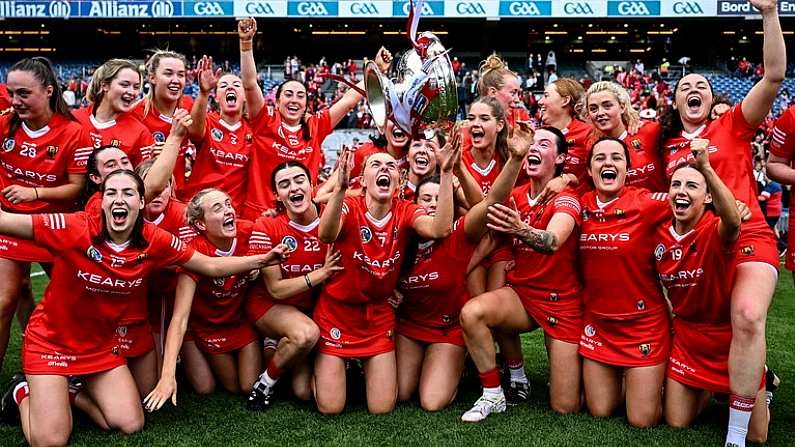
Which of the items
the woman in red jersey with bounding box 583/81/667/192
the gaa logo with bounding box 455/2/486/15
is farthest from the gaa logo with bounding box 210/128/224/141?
the gaa logo with bounding box 455/2/486/15

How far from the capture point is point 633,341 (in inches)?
155

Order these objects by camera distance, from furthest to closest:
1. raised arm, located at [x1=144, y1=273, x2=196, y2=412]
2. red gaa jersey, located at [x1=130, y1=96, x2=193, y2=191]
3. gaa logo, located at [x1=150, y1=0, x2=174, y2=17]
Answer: gaa logo, located at [x1=150, y1=0, x2=174, y2=17], red gaa jersey, located at [x1=130, y1=96, x2=193, y2=191], raised arm, located at [x1=144, y1=273, x2=196, y2=412]

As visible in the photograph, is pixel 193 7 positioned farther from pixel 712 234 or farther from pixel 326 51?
pixel 712 234

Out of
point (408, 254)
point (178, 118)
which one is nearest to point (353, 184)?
point (408, 254)

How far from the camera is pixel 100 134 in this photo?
14.9 feet

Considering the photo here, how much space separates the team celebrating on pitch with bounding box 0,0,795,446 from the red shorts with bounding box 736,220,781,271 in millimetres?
12

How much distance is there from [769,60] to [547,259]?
1.57m

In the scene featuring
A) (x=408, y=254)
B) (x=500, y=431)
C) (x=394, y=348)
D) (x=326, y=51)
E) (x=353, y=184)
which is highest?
(x=326, y=51)

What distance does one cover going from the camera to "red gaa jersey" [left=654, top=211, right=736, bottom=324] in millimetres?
3590

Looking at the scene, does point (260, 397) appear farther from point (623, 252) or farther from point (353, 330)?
point (623, 252)

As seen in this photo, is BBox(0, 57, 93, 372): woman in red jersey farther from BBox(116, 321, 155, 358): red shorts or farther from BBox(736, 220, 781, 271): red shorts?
BBox(736, 220, 781, 271): red shorts

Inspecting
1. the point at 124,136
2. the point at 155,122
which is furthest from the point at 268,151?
the point at 124,136

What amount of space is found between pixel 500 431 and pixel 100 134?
309 cm

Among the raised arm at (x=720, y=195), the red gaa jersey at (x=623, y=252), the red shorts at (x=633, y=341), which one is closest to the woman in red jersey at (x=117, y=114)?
the red gaa jersey at (x=623, y=252)
